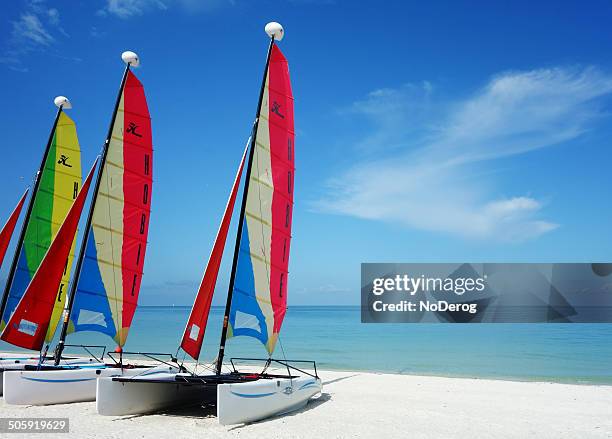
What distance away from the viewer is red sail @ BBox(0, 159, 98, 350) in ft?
32.4

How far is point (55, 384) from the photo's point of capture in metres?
9.13

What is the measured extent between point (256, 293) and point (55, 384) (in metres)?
3.72

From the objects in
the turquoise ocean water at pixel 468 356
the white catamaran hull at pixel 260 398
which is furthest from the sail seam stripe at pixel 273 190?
the turquoise ocean water at pixel 468 356

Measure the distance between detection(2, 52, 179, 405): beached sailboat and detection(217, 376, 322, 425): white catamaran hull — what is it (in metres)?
2.16

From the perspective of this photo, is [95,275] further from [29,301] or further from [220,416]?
[220,416]

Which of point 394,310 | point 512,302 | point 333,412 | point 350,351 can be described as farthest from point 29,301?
point 512,302

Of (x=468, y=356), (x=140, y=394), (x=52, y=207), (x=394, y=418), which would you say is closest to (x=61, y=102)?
(x=52, y=207)

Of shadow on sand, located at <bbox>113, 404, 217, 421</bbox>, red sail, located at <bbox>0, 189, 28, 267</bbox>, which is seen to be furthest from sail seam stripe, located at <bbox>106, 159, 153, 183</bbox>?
shadow on sand, located at <bbox>113, 404, 217, 421</bbox>

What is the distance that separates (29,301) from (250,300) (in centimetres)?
406

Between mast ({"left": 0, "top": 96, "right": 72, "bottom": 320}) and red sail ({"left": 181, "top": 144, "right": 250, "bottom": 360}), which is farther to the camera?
mast ({"left": 0, "top": 96, "right": 72, "bottom": 320})

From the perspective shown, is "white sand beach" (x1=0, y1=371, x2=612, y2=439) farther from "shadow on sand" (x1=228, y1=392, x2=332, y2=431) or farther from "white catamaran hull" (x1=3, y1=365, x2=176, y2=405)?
"white catamaran hull" (x1=3, y1=365, x2=176, y2=405)

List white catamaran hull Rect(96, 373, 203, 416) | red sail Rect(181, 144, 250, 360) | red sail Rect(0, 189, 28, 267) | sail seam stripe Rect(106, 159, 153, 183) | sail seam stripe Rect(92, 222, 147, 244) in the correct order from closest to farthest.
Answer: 1. white catamaran hull Rect(96, 373, 203, 416)
2. red sail Rect(181, 144, 250, 360)
3. sail seam stripe Rect(92, 222, 147, 244)
4. sail seam stripe Rect(106, 159, 153, 183)
5. red sail Rect(0, 189, 28, 267)

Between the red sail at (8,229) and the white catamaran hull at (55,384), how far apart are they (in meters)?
4.71

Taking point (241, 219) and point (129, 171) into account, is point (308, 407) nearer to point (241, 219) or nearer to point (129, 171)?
point (241, 219)
